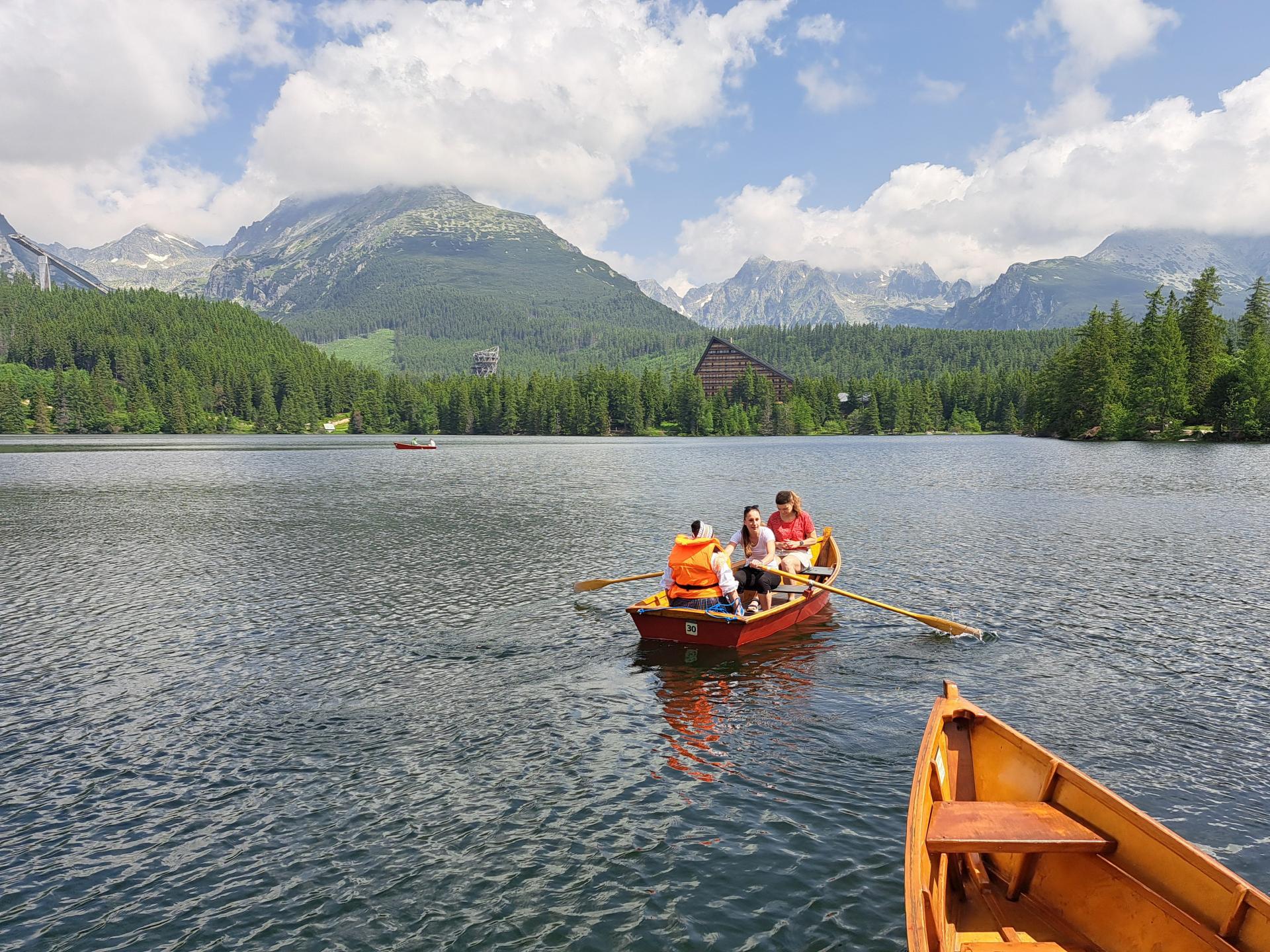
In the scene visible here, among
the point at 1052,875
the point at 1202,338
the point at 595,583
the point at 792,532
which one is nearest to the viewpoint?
the point at 1052,875

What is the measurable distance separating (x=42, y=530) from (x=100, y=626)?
26110 millimetres

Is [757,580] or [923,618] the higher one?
[757,580]

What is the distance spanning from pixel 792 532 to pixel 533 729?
44.5 feet

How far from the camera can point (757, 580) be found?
2389 cm

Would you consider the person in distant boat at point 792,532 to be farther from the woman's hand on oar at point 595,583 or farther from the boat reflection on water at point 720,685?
the woman's hand on oar at point 595,583

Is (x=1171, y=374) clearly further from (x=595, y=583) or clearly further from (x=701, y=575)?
(x=701, y=575)

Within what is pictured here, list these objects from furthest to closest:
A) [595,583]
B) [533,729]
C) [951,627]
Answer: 1. [595,583]
2. [951,627]
3. [533,729]

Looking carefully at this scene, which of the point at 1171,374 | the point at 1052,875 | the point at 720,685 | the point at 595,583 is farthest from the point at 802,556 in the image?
the point at 1171,374

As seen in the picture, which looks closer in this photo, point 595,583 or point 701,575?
point 701,575

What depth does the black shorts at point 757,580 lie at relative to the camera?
23.5 metres

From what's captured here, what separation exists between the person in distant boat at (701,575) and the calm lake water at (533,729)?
1.59 m

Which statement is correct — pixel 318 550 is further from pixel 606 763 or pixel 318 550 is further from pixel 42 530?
pixel 606 763

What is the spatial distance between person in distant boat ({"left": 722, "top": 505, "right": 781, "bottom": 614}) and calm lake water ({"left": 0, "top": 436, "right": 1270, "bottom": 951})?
1460mm

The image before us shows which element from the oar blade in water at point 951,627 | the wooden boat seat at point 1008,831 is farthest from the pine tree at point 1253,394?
the wooden boat seat at point 1008,831
